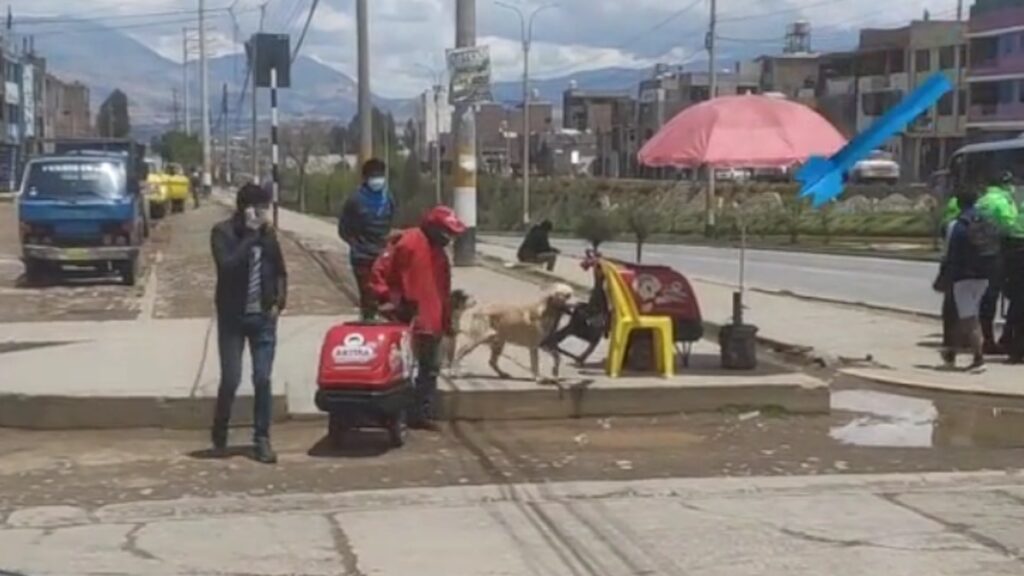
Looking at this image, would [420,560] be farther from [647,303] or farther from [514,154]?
[514,154]

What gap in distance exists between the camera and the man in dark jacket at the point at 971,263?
1443 centimetres

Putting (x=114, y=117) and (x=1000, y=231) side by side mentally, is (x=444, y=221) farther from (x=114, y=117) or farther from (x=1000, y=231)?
(x=114, y=117)

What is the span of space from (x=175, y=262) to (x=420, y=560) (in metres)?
23.5

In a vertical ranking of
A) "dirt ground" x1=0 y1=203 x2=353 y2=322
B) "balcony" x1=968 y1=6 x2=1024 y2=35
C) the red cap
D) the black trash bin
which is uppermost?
"balcony" x1=968 y1=6 x2=1024 y2=35

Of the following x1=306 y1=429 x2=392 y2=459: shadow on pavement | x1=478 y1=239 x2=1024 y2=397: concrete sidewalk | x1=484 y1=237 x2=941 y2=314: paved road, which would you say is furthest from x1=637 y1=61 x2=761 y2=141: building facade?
x1=306 y1=429 x2=392 y2=459: shadow on pavement

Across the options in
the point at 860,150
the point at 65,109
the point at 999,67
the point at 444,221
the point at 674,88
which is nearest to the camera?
the point at 444,221

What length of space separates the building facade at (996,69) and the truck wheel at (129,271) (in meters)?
62.7

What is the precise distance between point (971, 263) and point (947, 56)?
89.8m

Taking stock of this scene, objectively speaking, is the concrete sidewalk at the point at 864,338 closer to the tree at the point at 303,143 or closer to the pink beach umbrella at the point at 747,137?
the pink beach umbrella at the point at 747,137

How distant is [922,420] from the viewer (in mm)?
12633

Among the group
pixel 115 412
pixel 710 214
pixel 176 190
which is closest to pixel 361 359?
pixel 115 412

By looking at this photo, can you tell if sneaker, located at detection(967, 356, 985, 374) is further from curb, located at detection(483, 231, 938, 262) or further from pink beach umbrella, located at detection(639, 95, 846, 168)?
curb, located at detection(483, 231, 938, 262)

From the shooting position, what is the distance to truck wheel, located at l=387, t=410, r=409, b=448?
36.3ft

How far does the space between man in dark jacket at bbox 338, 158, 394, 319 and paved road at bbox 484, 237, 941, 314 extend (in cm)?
1053
